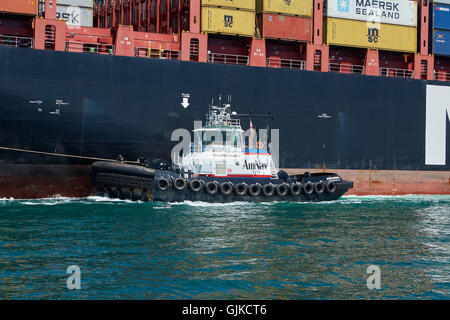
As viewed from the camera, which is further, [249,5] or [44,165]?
[249,5]

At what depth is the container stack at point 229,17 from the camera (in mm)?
24734

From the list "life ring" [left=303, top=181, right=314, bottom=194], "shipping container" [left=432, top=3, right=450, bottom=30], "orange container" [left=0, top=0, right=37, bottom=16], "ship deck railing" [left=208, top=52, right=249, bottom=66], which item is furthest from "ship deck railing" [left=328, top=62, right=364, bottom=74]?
"orange container" [left=0, top=0, right=37, bottom=16]

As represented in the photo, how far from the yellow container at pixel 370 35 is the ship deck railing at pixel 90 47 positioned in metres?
11.1

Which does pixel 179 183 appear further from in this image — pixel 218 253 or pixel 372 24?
pixel 372 24

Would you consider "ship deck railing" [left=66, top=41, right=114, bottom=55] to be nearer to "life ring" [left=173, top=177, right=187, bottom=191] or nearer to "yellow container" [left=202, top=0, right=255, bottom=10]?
"yellow container" [left=202, top=0, right=255, bottom=10]

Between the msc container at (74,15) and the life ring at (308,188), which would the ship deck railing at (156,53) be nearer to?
the msc container at (74,15)

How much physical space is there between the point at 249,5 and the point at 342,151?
856 cm

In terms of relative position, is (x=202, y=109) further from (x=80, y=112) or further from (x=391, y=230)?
(x=391, y=230)

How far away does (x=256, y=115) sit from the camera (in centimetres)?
2384

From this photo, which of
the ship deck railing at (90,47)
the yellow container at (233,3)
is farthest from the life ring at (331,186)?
the ship deck railing at (90,47)

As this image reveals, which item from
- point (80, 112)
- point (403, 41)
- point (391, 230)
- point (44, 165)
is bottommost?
point (391, 230)

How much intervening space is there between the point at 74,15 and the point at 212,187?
49.5 ft

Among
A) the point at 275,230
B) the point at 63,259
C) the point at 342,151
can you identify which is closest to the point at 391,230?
the point at 275,230

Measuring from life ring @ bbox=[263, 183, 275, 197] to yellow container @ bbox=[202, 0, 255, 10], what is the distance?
30.0 ft
